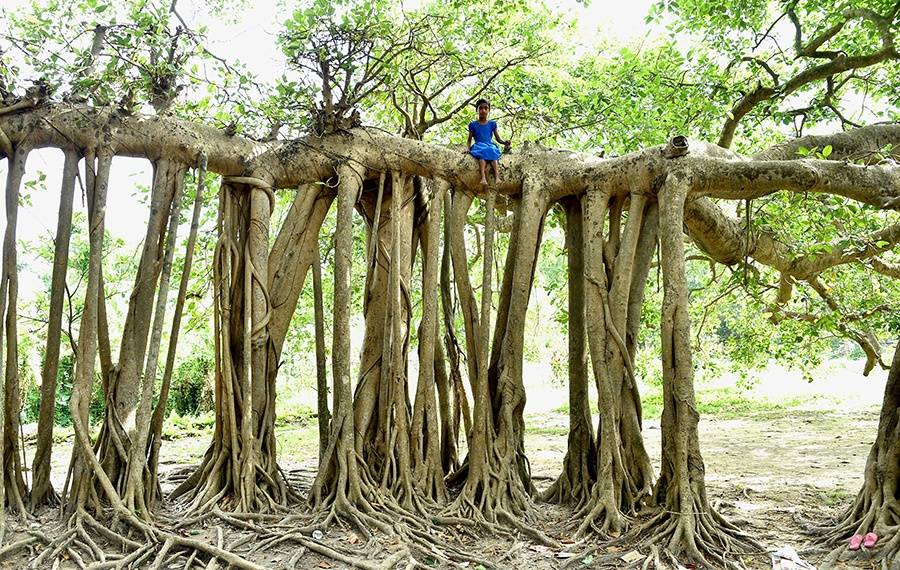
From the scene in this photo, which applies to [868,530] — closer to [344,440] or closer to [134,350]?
[344,440]

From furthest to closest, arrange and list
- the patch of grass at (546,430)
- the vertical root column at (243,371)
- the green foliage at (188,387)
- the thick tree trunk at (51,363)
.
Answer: the green foliage at (188,387), the patch of grass at (546,430), the vertical root column at (243,371), the thick tree trunk at (51,363)

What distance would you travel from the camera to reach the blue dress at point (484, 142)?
5.80 m

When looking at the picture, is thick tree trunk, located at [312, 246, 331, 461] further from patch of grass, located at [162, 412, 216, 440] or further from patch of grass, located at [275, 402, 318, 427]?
patch of grass, located at [275, 402, 318, 427]

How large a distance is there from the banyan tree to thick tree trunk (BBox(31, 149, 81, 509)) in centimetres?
2

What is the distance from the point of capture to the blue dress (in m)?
5.80

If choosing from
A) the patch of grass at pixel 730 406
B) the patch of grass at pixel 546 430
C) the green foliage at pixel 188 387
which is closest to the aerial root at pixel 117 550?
the patch of grass at pixel 546 430

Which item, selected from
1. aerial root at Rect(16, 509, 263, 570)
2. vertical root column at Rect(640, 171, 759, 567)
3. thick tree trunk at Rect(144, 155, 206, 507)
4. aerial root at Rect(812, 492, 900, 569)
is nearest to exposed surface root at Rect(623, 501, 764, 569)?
vertical root column at Rect(640, 171, 759, 567)

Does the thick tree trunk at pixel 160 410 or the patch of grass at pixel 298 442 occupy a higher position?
the thick tree trunk at pixel 160 410

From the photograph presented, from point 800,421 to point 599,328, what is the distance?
7.93 metres

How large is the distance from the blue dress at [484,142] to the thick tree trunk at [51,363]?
10.2 feet

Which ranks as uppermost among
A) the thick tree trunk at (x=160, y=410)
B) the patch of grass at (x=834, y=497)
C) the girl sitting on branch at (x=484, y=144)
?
the girl sitting on branch at (x=484, y=144)

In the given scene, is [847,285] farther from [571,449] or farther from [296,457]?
[296,457]

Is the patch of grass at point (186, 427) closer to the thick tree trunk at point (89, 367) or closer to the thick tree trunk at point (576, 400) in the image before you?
the thick tree trunk at point (89, 367)

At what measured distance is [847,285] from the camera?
948cm
